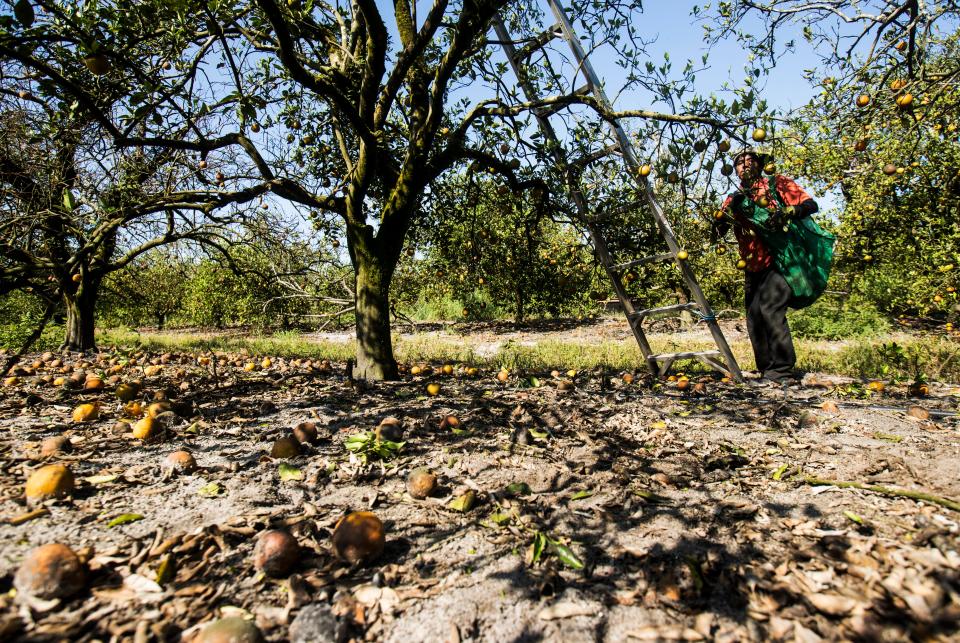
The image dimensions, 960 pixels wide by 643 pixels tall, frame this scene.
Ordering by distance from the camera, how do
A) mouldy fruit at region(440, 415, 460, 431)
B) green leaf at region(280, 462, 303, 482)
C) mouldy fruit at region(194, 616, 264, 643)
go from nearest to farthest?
mouldy fruit at region(194, 616, 264, 643) → green leaf at region(280, 462, 303, 482) → mouldy fruit at region(440, 415, 460, 431)

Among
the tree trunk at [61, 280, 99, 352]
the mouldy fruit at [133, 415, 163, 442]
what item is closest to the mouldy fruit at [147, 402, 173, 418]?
Answer: the mouldy fruit at [133, 415, 163, 442]

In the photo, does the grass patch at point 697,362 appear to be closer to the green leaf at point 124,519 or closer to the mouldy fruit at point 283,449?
the mouldy fruit at point 283,449

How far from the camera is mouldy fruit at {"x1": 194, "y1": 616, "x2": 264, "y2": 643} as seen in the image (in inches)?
50.7

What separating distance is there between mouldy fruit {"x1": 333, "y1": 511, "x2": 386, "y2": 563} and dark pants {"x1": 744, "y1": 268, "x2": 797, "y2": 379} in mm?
4635

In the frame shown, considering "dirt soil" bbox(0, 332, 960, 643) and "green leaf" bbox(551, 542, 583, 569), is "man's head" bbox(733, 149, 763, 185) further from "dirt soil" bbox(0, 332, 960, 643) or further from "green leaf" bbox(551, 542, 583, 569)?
"green leaf" bbox(551, 542, 583, 569)

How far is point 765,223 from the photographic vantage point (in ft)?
15.0

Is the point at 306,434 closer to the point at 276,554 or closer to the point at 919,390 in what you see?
the point at 276,554

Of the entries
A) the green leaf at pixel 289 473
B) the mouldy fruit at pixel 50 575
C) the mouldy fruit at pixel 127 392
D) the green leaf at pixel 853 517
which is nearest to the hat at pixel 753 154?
the green leaf at pixel 853 517

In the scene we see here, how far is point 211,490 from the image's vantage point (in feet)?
7.45

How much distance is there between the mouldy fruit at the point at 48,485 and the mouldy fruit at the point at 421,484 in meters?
1.57

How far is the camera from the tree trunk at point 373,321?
473 cm

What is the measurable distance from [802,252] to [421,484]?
15.1 ft

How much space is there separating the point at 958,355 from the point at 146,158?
32.8 feet

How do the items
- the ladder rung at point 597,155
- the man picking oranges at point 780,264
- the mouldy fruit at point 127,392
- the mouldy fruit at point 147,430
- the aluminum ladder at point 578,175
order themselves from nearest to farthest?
the mouldy fruit at point 147,430
the mouldy fruit at point 127,392
the aluminum ladder at point 578,175
the ladder rung at point 597,155
the man picking oranges at point 780,264
